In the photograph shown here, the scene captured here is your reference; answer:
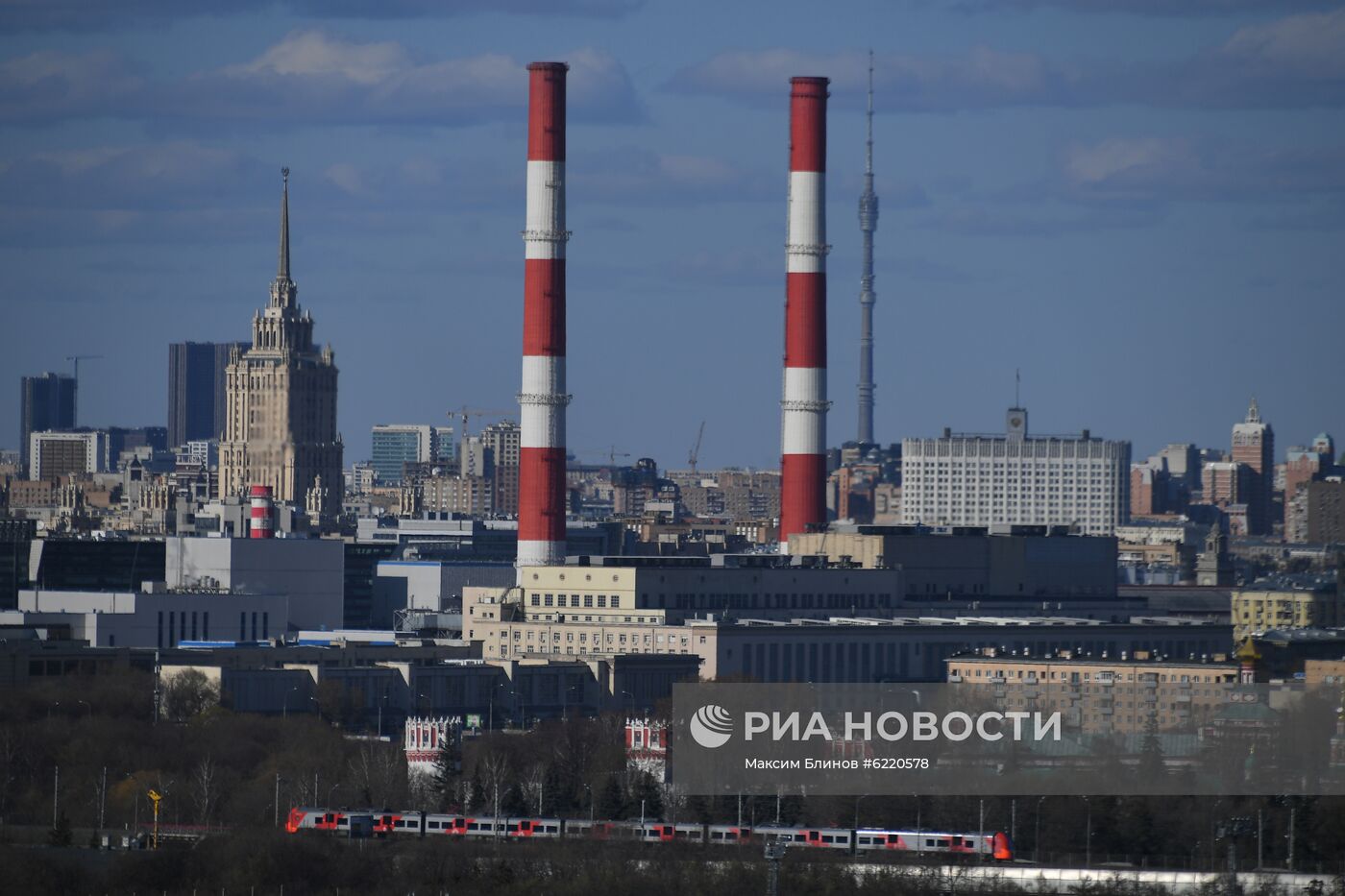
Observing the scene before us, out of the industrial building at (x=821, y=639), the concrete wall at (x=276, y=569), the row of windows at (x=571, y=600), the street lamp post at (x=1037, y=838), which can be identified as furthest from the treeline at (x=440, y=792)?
the concrete wall at (x=276, y=569)

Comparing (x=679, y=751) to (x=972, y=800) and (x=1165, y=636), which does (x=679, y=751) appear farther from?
(x=1165, y=636)

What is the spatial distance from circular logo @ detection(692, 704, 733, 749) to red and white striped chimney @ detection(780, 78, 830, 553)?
46.5m

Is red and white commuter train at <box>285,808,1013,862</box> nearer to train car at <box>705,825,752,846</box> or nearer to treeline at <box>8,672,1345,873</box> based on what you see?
train car at <box>705,825,752,846</box>

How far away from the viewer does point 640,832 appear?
78.9m

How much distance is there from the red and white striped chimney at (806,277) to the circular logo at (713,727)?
46531mm

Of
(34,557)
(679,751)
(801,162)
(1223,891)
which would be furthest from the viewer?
(34,557)

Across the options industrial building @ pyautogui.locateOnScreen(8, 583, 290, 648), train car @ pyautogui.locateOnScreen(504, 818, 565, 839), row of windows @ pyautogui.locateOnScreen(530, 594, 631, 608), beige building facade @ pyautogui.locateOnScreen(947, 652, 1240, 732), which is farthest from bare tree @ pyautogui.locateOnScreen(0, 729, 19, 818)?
row of windows @ pyautogui.locateOnScreen(530, 594, 631, 608)

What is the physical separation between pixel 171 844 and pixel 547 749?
17.8m

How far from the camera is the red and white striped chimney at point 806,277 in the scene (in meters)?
128

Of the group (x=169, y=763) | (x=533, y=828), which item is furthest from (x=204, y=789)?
(x=533, y=828)

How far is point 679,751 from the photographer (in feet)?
280

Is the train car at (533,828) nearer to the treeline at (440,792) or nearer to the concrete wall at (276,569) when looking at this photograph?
the treeline at (440,792)

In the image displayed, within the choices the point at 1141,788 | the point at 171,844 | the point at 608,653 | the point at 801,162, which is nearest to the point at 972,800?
the point at 1141,788

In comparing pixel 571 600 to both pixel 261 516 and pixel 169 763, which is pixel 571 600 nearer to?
pixel 169 763
